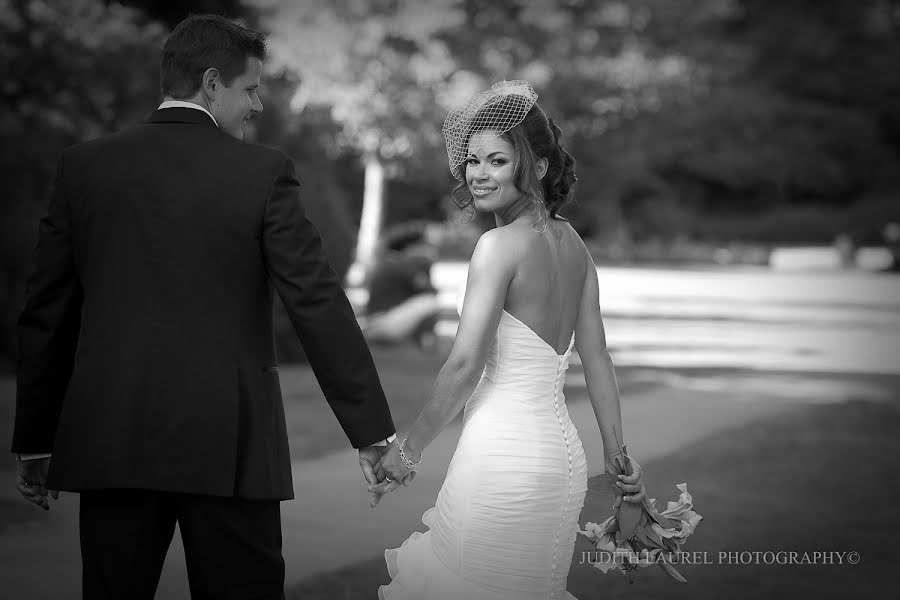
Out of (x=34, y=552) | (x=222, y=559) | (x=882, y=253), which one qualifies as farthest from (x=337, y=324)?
(x=882, y=253)

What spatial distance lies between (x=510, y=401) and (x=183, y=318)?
3.61 ft

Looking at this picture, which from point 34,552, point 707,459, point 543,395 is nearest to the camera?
point 543,395

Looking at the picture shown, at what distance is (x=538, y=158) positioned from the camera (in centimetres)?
391

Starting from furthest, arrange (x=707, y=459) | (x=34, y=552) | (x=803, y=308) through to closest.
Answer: (x=803, y=308) < (x=707, y=459) < (x=34, y=552)

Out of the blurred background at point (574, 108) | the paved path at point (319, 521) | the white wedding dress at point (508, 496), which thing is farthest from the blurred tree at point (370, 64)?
the white wedding dress at point (508, 496)

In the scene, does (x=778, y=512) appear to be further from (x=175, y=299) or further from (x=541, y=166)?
(x=175, y=299)

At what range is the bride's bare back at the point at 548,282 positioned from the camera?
3.69 metres

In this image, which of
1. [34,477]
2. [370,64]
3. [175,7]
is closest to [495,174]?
[34,477]

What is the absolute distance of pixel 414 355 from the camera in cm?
1467

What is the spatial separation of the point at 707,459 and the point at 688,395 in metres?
3.31

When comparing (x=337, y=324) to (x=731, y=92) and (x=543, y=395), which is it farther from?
(x=731, y=92)

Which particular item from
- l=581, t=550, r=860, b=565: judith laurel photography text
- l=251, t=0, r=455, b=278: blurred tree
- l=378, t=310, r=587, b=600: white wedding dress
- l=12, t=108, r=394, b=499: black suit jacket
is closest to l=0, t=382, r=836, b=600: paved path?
l=581, t=550, r=860, b=565: judith laurel photography text

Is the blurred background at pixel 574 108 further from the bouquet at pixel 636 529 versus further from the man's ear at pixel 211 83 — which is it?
the man's ear at pixel 211 83

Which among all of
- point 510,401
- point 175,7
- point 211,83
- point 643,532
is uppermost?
point 175,7
